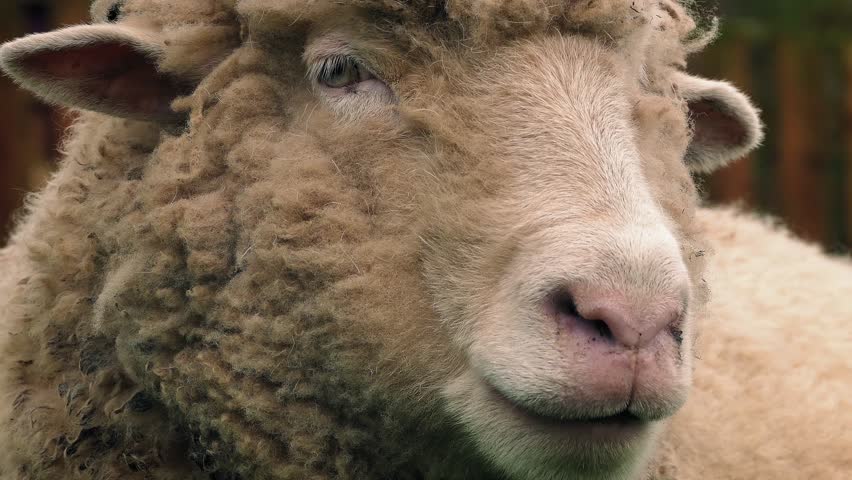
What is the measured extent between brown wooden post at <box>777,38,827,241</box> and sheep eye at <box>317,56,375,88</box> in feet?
23.9

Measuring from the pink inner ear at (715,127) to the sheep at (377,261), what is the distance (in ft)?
1.43

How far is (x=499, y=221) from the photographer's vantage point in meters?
2.36

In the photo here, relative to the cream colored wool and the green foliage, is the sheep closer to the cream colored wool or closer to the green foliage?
the cream colored wool

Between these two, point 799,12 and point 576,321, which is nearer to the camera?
point 576,321

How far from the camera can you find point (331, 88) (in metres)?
2.71

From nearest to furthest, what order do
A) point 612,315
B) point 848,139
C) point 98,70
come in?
point 612,315, point 98,70, point 848,139

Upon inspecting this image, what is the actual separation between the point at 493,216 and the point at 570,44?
0.48 m

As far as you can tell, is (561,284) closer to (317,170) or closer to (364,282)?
(364,282)

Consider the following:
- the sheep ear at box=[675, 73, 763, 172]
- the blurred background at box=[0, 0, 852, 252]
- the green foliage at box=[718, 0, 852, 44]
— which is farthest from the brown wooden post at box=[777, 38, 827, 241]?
the sheep ear at box=[675, 73, 763, 172]

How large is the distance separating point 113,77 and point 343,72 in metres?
0.61

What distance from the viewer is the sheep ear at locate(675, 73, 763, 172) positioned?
3371mm

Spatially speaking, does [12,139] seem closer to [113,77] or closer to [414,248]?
[113,77]

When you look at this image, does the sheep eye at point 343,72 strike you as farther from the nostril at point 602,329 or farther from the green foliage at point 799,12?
the green foliage at point 799,12

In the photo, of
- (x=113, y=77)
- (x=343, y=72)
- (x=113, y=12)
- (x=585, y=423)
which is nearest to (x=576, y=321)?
(x=585, y=423)
